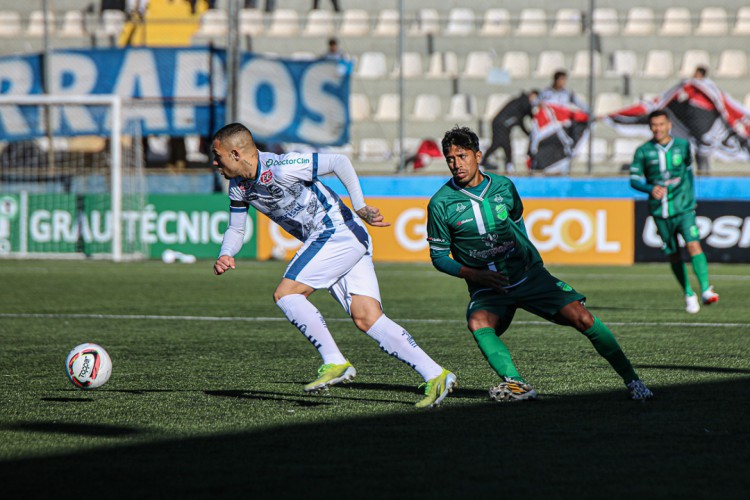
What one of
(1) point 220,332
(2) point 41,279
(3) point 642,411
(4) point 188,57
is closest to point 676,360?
(3) point 642,411

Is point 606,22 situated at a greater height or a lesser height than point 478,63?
greater

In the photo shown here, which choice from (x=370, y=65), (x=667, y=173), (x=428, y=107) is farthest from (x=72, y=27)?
(x=667, y=173)

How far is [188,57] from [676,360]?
16213 millimetres

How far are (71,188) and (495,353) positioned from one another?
17.1 meters

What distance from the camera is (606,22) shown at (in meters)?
25.6

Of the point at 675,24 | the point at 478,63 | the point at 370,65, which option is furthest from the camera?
the point at 370,65

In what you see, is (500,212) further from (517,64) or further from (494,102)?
(517,64)

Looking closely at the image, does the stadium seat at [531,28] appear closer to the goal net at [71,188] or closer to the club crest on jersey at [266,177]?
the goal net at [71,188]

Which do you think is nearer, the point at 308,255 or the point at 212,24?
the point at 308,255

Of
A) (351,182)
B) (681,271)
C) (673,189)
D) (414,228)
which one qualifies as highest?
(351,182)

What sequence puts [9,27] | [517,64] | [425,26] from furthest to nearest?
[9,27] < [425,26] < [517,64]

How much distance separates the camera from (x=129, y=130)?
2300 centimetres

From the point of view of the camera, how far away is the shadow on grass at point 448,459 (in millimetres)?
4492

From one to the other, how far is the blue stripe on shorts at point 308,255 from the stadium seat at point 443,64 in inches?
760
